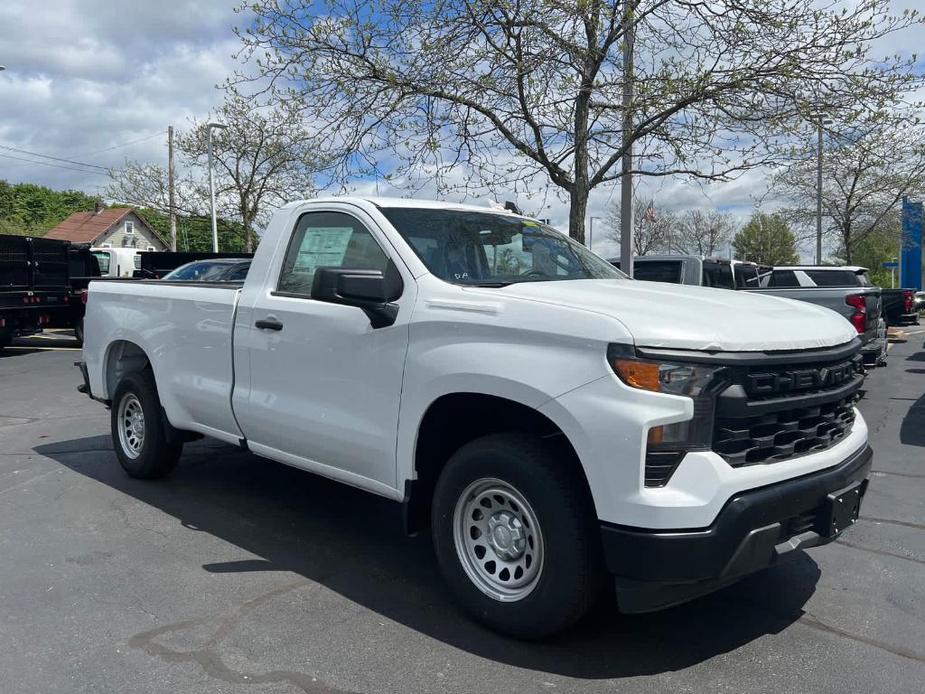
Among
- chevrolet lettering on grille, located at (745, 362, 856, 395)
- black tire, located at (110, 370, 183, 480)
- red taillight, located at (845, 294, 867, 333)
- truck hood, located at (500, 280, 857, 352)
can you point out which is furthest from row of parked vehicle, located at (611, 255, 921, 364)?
black tire, located at (110, 370, 183, 480)

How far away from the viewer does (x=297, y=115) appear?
34.0ft

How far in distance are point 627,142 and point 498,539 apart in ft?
23.3

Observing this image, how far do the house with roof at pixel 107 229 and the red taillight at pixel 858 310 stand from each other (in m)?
53.5

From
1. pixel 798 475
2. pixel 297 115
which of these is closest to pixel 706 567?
pixel 798 475

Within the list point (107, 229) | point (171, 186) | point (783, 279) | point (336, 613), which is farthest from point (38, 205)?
point (336, 613)

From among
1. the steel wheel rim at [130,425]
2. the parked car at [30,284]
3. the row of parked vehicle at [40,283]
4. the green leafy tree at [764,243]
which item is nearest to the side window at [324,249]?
the steel wheel rim at [130,425]

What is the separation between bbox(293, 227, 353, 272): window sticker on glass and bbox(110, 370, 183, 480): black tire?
1.92 metres

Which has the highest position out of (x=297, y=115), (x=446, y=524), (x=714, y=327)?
(x=297, y=115)

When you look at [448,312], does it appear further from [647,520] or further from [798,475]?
[798,475]

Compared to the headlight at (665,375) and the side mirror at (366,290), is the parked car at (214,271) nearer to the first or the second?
the side mirror at (366,290)

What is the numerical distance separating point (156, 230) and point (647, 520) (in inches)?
2703

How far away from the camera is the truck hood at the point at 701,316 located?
10.2ft

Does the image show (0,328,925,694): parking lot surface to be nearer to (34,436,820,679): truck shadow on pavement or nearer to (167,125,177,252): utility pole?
(34,436,820,679): truck shadow on pavement

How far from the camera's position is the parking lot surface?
10.9 ft
